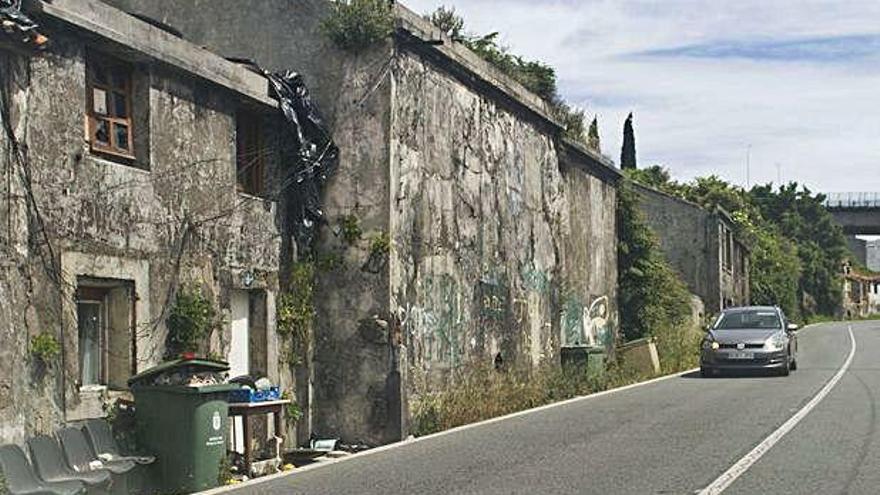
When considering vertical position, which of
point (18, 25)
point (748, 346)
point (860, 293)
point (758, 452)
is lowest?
point (758, 452)

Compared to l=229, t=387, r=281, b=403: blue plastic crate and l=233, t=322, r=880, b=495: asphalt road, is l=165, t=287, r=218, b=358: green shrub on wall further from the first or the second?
l=233, t=322, r=880, b=495: asphalt road

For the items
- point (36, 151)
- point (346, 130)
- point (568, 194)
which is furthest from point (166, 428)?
point (568, 194)

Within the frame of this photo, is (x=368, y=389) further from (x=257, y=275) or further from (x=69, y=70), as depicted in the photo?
(x=69, y=70)

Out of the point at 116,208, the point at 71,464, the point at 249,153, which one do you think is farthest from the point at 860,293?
the point at 71,464

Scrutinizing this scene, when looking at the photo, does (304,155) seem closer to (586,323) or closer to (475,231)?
(475,231)

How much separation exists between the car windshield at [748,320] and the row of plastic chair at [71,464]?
59.7ft

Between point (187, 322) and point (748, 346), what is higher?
point (187, 322)

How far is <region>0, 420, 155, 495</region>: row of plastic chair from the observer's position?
10.2 metres

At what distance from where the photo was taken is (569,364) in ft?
A: 81.9

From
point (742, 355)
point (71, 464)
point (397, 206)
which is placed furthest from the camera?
point (742, 355)

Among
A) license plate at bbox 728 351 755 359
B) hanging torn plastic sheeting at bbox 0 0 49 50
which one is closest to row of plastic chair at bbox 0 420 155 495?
hanging torn plastic sheeting at bbox 0 0 49 50

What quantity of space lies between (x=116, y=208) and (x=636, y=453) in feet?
20.6

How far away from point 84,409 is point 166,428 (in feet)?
3.22

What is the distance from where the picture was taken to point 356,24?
57.7 ft
